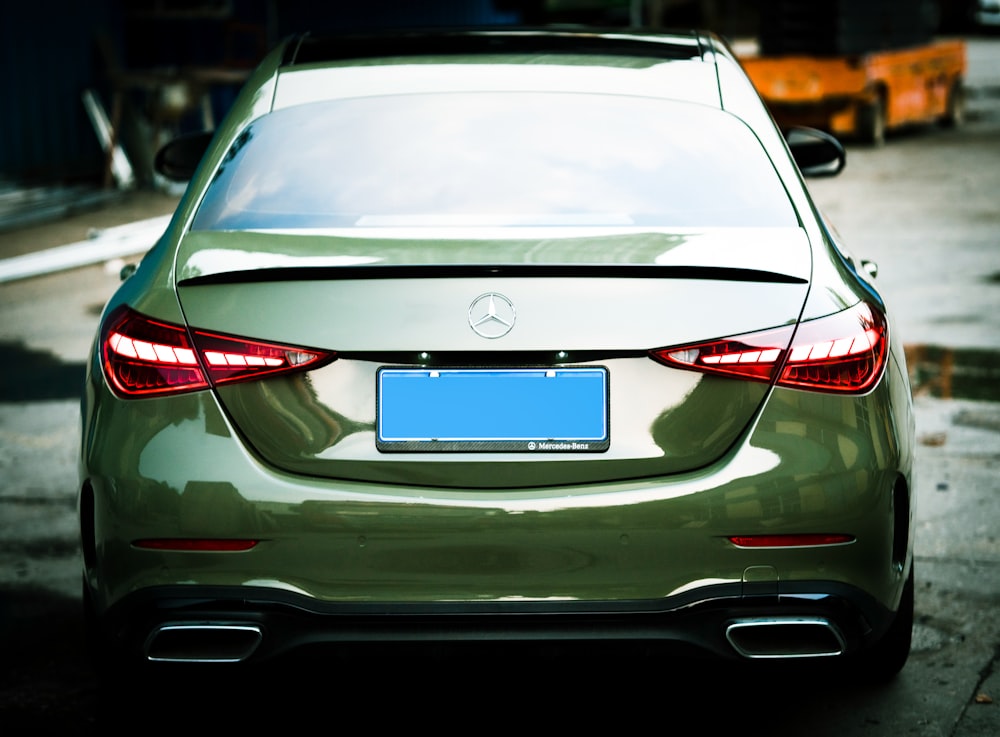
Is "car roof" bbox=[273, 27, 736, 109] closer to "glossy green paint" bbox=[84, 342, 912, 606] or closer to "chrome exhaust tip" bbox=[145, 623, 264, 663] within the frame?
"glossy green paint" bbox=[84, 342, 912, 606]

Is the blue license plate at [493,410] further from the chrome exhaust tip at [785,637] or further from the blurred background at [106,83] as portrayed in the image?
the blurred background at [106,83]

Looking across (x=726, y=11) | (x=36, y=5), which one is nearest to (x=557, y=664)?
(x=36, y=5)

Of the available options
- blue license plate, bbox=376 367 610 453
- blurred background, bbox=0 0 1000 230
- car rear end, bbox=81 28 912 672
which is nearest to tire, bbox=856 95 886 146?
blurred background, bbox=0 0 1000 230

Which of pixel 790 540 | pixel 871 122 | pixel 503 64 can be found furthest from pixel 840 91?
pixel 790 540

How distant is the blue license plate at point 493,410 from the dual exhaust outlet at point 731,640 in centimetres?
46

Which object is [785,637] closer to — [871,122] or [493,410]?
[493,410]

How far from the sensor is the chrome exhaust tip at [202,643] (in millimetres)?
3092

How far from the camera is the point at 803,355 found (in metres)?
3.08

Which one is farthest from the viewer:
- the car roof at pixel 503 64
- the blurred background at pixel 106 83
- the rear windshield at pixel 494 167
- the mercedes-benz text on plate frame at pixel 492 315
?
the blurred background at pixel 106 83

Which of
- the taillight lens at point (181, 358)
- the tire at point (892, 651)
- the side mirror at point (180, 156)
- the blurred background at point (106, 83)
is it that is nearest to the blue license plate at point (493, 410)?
the taillight lens at point (181, 358)

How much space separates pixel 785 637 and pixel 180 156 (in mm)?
2773

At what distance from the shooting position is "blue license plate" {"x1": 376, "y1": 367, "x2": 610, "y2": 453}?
3.01m

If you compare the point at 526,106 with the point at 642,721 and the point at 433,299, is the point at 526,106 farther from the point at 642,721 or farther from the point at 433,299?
the point at 642,721

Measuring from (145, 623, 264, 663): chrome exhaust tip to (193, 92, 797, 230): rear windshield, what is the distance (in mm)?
847
